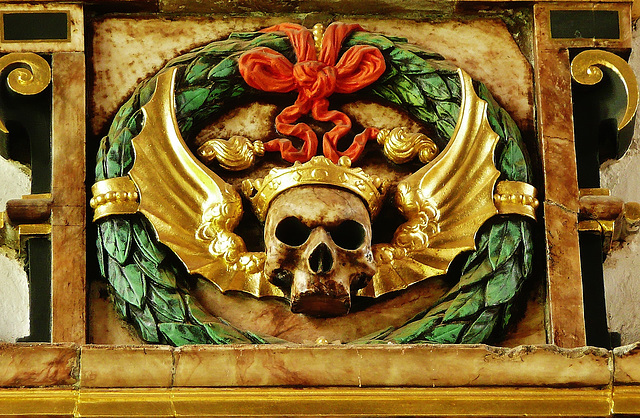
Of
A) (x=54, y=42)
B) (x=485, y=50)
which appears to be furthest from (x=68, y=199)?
(x=485, y=50)

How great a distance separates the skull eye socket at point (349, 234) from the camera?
4816 mm

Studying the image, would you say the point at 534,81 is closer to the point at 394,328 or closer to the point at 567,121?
the point at 567,121

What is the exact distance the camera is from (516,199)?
4961mm

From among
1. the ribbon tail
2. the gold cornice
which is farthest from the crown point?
the gold cornice

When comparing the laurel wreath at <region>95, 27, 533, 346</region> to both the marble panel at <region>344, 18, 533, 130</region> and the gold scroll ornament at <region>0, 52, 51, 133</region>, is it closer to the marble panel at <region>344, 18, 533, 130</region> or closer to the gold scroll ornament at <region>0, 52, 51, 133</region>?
the marble panel at <region>344, 18, 533, 130</region>

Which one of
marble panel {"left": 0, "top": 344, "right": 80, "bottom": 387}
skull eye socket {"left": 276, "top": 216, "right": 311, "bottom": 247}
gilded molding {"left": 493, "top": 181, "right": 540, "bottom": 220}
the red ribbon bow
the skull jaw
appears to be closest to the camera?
marble panel {"left": 0, "top": 344, "right": 80, "bottom": 387}

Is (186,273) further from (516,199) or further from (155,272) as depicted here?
(516,199)

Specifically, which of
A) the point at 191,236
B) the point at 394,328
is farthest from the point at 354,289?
the point at 191,236

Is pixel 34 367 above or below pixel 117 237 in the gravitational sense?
below

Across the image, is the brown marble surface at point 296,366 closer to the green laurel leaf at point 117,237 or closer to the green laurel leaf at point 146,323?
the green laurel leaf at point 146,323

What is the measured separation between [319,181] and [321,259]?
0.27 metres

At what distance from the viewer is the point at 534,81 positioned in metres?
5.21

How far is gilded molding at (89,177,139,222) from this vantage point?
193 inches

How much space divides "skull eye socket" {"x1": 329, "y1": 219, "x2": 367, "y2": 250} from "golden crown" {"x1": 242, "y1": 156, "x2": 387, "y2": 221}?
0.11 metres
